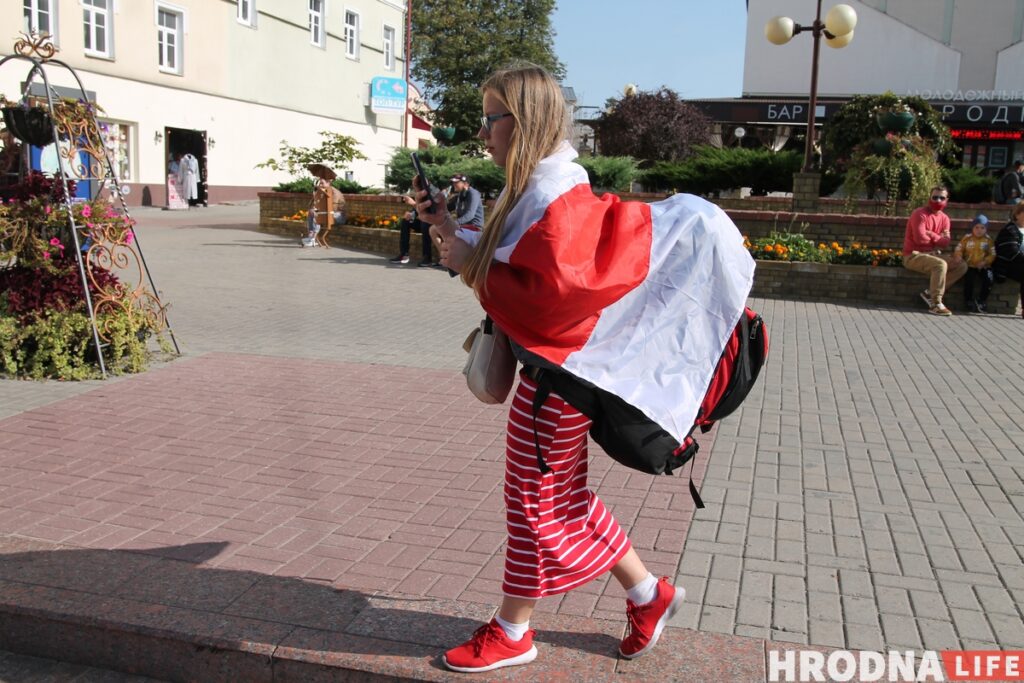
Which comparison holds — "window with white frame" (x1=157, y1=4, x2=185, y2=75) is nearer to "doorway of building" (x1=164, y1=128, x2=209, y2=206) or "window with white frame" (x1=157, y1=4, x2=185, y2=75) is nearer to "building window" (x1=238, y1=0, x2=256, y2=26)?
"doorway of building" (x1=164, y1=128, x2=209, y2=206)

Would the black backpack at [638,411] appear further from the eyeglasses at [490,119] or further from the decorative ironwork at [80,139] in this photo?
the decorative ironwork at [80,139]

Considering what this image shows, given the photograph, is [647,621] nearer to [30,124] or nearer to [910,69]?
[30,124]

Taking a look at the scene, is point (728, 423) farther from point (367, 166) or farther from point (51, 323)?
point (367, 166)

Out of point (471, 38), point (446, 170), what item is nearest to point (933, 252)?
point (446, 170)

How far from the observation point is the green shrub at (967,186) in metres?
20.2

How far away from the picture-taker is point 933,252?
12180mm

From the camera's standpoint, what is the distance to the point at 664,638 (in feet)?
10.7

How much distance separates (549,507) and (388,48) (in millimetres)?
38742

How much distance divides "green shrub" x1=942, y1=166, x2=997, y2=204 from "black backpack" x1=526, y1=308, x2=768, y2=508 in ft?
63.7

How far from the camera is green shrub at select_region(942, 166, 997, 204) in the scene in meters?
20.2

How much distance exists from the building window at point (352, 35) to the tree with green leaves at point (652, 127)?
13696 mm

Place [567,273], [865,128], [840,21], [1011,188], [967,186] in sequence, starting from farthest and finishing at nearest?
[865,128]
[967,186]
[1011,188]
[840,21]
[567,273]

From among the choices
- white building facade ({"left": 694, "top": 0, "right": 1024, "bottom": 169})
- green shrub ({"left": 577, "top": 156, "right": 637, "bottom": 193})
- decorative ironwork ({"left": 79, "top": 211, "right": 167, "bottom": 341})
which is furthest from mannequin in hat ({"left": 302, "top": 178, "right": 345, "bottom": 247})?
white building facade ({"left": 694, "top": 0, "right": 1024, "bottom": 169})

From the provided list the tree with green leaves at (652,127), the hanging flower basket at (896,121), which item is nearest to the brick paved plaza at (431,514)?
the hanging flower basket at (896,121)
